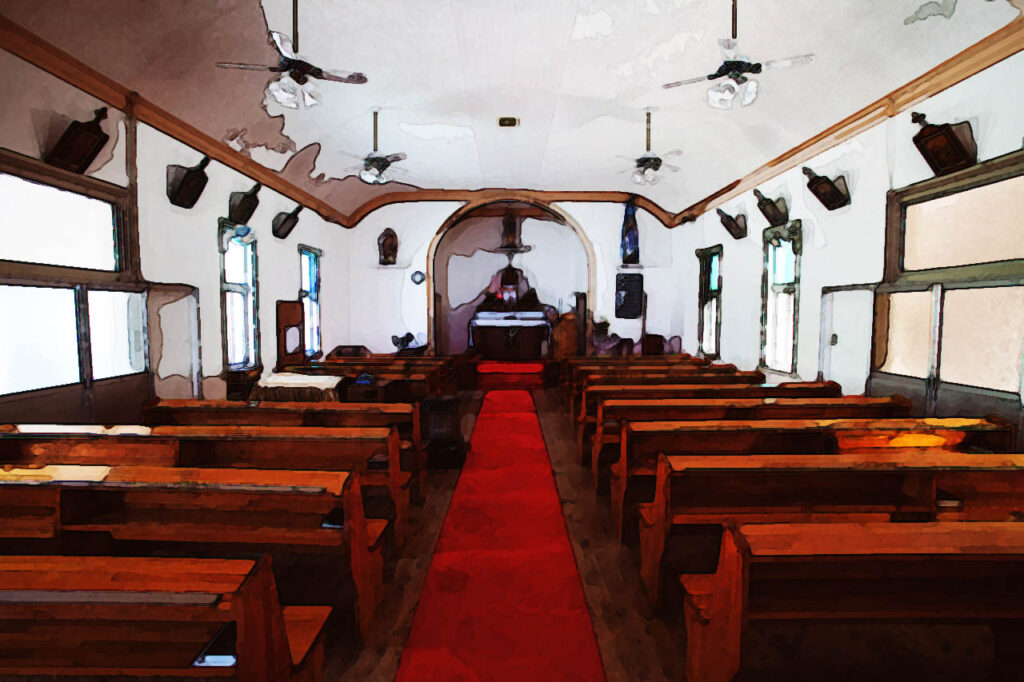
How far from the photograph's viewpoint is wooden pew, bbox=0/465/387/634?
1.89 metres

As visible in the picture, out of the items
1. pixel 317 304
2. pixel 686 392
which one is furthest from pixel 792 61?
pixel 317 304

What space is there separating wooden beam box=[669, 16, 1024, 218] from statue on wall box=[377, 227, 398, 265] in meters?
5.95

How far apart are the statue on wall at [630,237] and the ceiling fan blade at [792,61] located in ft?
16.6

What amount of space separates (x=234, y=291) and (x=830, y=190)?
253 inches

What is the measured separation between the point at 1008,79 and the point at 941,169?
0.62 m

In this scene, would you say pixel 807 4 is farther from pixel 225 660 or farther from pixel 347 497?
pixel 225 660

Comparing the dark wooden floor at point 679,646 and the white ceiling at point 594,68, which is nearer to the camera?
the dark wooden floor at point 679,646

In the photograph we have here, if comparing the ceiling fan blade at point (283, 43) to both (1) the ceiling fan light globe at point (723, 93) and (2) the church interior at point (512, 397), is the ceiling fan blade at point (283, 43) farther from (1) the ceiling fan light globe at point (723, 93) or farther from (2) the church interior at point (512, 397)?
(1) the ceiling fan light globe at point (723, 93)

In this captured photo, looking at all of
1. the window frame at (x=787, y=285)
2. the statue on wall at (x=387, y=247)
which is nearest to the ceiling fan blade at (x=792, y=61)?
the window frame at (x=787, y=285)

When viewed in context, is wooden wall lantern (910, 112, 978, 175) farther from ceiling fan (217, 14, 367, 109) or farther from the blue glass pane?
ceiling fan (217, 14, 367, 109)

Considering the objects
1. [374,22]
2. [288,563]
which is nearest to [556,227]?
[374,22]

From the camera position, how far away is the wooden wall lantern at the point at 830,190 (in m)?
4.89

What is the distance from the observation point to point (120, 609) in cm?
109

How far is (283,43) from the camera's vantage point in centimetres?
338
